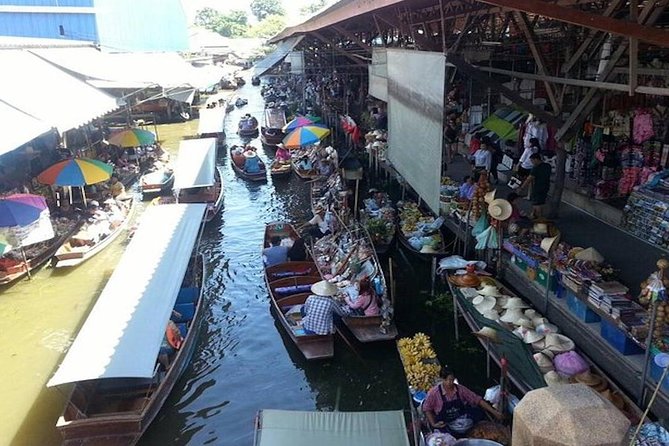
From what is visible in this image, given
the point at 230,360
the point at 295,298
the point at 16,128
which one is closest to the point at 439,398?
the point at 295,298

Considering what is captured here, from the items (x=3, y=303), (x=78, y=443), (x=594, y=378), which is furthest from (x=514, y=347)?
(x=3, y=303)

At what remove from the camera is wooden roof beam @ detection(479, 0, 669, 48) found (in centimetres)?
578

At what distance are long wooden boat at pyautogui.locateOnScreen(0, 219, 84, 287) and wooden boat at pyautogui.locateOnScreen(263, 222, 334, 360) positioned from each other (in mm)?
6248

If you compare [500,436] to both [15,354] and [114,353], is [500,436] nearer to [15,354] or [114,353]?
[114,353]

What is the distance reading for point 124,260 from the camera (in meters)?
10.9

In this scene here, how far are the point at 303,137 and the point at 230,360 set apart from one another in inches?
411

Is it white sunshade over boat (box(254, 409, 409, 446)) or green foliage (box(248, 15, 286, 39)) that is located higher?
green foliage (box(248, 15, 286, 39))

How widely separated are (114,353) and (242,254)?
24.5 ft

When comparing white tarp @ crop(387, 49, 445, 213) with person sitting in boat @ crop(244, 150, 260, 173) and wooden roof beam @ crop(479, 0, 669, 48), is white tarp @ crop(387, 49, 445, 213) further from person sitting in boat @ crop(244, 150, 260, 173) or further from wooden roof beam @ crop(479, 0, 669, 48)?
person sitting in boat @ crop(244, 150, 260, 173)

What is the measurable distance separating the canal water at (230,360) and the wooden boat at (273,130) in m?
13.2

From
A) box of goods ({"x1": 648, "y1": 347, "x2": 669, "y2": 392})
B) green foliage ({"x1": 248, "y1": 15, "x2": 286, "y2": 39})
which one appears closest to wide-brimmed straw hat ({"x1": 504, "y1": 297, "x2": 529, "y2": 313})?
box of goods ({"x1": 648, "y1": 347, "x2": 669, "y2": 392})

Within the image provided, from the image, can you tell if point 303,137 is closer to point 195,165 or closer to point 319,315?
point 195,165

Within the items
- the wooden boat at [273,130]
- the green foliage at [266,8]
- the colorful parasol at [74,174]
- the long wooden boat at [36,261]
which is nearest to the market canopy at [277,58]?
the wooden boat at [273,130]

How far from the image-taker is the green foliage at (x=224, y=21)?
10274 cm
